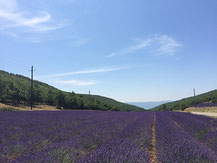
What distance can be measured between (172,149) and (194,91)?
52439 millimetres

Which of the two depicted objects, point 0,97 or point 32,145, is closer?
point 32,145

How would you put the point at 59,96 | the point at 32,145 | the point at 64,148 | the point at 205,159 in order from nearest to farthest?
the point at 205,159 → the point at 64,148 → the point at 32,145 → the point at 59,96

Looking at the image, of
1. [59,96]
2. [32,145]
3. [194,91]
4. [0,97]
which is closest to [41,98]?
[59,96]

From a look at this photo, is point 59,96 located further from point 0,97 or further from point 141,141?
point 141,141

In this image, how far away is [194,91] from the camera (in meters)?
48.8

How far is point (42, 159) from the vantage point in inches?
90.5

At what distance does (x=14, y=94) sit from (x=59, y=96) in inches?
317

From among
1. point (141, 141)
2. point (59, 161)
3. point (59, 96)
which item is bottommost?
point (141, 141)

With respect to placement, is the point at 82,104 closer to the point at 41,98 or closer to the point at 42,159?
the point at 41,98

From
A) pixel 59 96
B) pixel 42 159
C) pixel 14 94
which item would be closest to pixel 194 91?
pixel 59 96

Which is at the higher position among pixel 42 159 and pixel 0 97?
pixel 0 97

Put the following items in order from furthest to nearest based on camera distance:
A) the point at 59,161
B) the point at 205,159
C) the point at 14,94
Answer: the point at 14,94
the point at 59,161
the point at 205,159

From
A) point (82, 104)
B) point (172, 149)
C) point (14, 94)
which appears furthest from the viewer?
point (82, 104)

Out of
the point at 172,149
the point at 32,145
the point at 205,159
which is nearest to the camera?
the point at 205,159
